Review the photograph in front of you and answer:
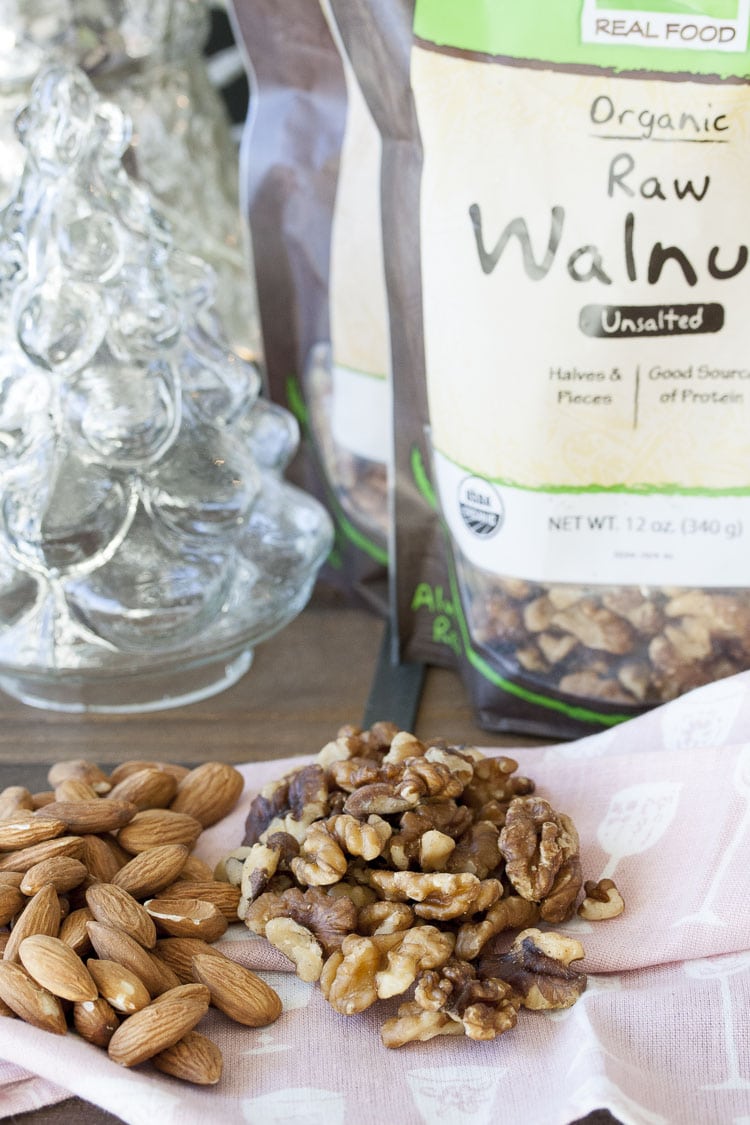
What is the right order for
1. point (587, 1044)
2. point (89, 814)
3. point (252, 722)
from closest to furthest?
point (587, 1044) < point (89, 814) < point (252, 722)

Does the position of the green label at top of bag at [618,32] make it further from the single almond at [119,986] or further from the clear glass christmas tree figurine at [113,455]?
the single almond at [119,986]

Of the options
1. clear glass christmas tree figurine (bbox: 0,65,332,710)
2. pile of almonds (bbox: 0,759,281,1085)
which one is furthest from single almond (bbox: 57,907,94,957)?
clear glass christmas tree figurine (bbox: 0,65,332,710)

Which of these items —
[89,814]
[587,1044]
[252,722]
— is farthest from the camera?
[252,722]

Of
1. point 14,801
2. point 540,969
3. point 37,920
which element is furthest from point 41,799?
point 540,969

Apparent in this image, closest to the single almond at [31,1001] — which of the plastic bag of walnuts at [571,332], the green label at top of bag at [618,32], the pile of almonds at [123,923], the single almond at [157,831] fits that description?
the pile of almonds at [123,923]

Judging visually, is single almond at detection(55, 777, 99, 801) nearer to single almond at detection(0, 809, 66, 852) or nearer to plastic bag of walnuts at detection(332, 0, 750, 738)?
single almond at detection(0, 809, 66, 852)

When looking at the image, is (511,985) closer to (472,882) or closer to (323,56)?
(472,882)

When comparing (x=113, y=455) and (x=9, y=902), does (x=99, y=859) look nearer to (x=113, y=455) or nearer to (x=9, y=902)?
(x=9, y=902)
